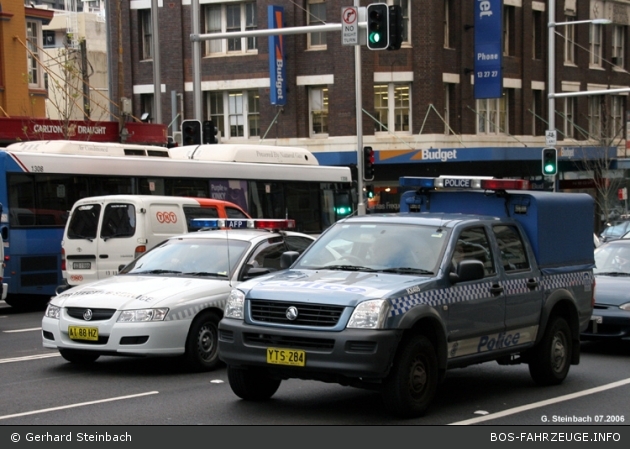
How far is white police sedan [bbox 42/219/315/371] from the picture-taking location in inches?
429

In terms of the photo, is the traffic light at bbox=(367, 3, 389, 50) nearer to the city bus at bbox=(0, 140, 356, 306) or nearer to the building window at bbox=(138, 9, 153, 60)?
the city bus at bbox=(0, 140, 356, 306)

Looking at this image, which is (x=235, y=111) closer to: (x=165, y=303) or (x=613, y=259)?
(x=613, y=259)

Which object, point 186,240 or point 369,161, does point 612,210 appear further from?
point 186,240

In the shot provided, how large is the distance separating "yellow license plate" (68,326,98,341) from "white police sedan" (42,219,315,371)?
10 mm

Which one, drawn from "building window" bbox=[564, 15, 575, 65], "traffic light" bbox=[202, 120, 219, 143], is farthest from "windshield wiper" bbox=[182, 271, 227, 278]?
"building window" bbox=[564, 15, 575, 65]

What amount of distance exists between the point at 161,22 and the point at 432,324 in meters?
38.8

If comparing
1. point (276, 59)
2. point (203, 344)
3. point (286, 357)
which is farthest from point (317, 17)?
point (286, 357)

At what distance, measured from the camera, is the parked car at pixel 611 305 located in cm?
1324

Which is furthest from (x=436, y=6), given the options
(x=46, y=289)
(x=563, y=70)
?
(x=46, y=289)

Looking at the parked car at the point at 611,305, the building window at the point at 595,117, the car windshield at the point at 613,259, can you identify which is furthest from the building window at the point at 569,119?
the parked car at the point at 611,305

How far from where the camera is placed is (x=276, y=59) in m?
42.6

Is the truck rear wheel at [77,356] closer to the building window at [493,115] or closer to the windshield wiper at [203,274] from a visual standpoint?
the windshield wiper at [203,274]

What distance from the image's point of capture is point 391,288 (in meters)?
8.68

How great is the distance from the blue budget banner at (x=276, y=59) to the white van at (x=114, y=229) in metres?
24.2
